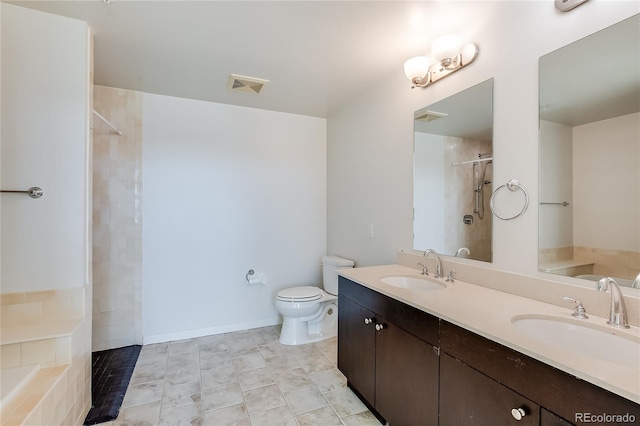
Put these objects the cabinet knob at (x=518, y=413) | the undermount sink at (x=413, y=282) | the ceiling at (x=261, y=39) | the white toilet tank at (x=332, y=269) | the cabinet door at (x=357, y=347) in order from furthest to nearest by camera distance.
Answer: the white toilet tank at (x=332, y=269)
the undermount sink at (x=413, y=282)
the cabinet door at (x=357, y=347)
the ceiling at (x=261, y=39)
the cabinet knob at (x=518, y=413)

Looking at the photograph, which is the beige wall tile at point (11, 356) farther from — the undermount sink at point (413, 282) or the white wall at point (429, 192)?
the white wall at point (429, 192)

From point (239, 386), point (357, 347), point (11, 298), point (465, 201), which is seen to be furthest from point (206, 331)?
point (465, 201)

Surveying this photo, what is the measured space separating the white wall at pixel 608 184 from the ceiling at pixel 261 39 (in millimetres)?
880

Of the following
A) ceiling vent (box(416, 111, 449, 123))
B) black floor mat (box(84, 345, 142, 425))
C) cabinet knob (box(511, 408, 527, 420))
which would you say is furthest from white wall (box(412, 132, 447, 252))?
black floor mat (box(84, 345, 142, 425))

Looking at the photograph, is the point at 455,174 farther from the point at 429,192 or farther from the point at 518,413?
the point at 518,413

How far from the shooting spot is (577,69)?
1245 mm

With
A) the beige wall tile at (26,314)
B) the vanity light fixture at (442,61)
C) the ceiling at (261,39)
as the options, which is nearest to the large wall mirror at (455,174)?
the vanity light fixture at (442,61)

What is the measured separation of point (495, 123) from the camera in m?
1.55

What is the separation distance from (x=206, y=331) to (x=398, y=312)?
7.14ft

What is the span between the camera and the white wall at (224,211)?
2715 millimetres

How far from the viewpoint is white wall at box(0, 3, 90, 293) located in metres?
1.61

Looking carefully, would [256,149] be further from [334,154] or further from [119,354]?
[119,354]

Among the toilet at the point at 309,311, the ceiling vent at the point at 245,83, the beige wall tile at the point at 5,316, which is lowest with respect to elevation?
the toilet at the point at 309,311

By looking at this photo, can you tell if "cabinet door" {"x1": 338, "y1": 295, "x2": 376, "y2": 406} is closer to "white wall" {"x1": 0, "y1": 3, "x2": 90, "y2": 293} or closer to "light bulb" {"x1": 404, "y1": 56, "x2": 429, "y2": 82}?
"light bulb" {"x1": 404, "y1": 56, "x2": 429, "y2": 82}
